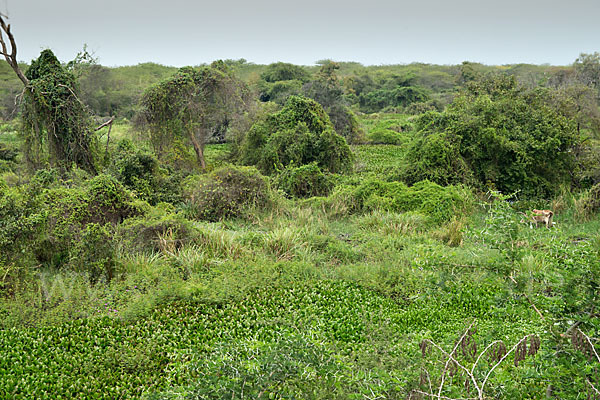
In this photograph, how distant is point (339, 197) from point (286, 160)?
12.3ft

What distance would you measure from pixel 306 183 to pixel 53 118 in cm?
626

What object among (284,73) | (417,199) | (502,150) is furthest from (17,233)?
(284,73)

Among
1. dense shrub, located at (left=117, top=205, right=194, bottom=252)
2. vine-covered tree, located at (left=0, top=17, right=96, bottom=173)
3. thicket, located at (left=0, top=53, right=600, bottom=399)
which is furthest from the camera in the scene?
vine-covered tree, located at (left=0, top=17, right=96, bottom=173)

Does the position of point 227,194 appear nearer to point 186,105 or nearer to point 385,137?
point 186,105

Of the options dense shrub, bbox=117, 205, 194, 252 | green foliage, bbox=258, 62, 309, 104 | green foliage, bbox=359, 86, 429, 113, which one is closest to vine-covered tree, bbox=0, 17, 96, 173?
dense shrub, bbox=117, 205, 194, 252

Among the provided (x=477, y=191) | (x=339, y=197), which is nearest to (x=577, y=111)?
(x=477, y=191)

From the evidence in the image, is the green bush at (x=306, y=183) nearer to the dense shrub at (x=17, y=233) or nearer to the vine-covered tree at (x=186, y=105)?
the vine-covered tree at (x=186, y=105)

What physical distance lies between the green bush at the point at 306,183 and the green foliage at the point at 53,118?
16.4 ft

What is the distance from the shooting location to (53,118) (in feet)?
34.5

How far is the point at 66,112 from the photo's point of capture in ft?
34.7

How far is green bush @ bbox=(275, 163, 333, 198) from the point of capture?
12273 millimetres

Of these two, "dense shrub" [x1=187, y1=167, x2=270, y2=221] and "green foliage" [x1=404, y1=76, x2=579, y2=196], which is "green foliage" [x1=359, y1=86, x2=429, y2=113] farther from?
Result: "dense shrub" [x1=187, y1=167, x2=270, y2=221]

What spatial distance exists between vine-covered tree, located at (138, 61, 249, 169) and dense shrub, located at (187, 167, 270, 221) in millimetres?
3553

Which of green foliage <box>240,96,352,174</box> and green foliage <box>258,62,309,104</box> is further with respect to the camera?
green foliage <box>258,62,309,104</box>
